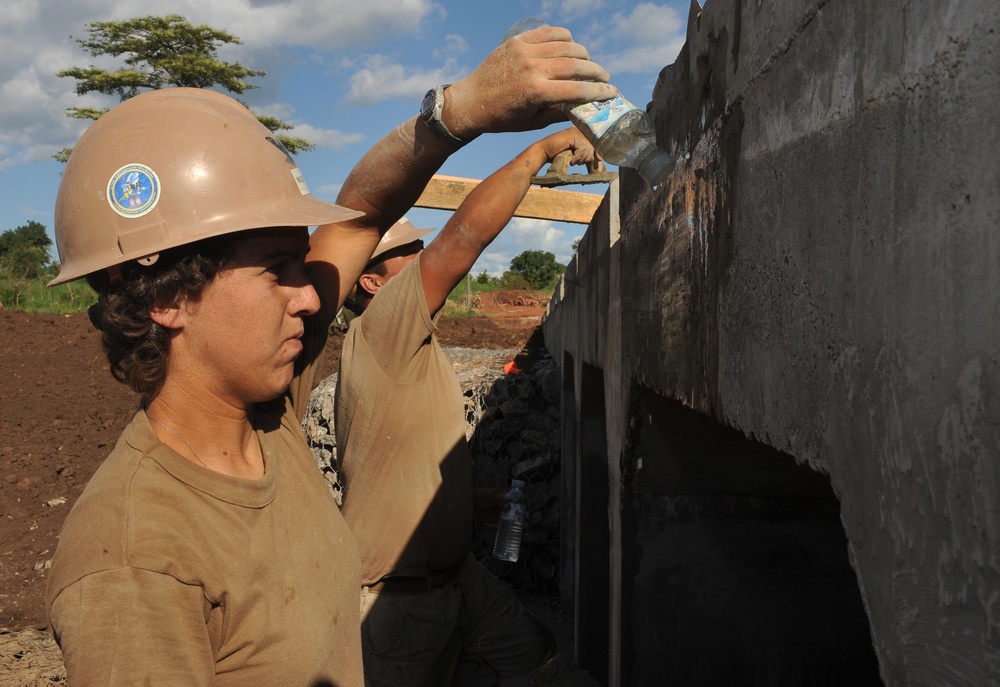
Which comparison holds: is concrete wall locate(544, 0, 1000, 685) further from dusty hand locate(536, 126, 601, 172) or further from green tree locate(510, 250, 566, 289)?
green tree locate(510, 250, 566, 289)

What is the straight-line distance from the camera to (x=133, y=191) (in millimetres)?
1767

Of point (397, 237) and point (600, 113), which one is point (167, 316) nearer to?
point (600, 113)

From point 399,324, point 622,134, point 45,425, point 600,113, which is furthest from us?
point 45,425

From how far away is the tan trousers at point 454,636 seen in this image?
11.2 feet

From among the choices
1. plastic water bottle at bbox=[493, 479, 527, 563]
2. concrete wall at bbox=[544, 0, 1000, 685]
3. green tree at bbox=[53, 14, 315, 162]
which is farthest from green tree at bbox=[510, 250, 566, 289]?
concrete wall at bbox=[544, 0, 1000, 685]

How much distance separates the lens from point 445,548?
135 inches

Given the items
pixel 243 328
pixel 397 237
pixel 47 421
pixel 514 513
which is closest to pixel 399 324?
pixel 397 237

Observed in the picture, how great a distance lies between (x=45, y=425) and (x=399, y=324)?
10.5 m

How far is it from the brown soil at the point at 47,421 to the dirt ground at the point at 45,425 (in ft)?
0.04

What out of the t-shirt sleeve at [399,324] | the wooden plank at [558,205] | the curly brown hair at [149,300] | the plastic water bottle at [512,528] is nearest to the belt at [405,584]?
the plastic water bottle at [512,528]

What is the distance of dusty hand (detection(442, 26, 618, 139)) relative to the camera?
1.81 metres

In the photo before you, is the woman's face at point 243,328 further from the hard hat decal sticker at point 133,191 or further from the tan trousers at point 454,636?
the tan trousers at point 454,636

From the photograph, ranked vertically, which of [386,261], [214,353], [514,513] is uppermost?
[386,261]

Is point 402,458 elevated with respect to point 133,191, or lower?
lower
